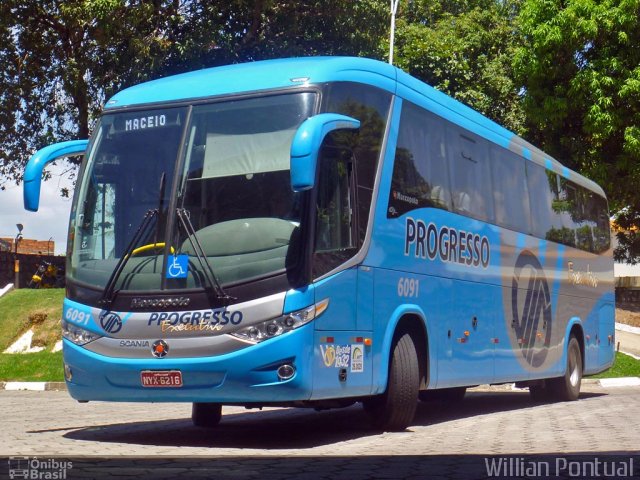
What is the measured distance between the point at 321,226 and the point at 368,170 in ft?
3.24

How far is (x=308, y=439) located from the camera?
33.6ft

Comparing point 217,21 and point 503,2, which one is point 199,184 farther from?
point 503,2

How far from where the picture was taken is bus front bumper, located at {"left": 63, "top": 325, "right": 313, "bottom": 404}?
8930 mm

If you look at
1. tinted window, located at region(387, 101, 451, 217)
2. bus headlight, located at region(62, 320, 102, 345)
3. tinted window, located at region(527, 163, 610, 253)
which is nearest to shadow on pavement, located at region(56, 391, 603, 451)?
bus headlight, located at region(62, 320, 102, 345)

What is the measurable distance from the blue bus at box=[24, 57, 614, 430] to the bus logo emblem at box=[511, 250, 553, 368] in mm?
2789

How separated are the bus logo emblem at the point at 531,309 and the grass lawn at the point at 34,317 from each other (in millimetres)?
13324

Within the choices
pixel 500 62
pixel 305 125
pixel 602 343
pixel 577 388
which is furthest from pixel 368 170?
pixel 500 62

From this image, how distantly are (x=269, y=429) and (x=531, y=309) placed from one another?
16.5ft

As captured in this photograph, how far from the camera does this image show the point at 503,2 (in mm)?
40438

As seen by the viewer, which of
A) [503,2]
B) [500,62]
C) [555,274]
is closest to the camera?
[555,274]

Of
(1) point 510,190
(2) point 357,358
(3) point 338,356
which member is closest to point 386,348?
(2) point 357,358

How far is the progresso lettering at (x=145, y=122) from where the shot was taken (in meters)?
9.90

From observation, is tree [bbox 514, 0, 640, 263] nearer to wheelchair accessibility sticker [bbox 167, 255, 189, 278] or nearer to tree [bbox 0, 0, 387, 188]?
tree [bbox 0, 0, 387, 188]

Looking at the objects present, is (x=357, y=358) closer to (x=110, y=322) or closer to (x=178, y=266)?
(x=178, y=266)
